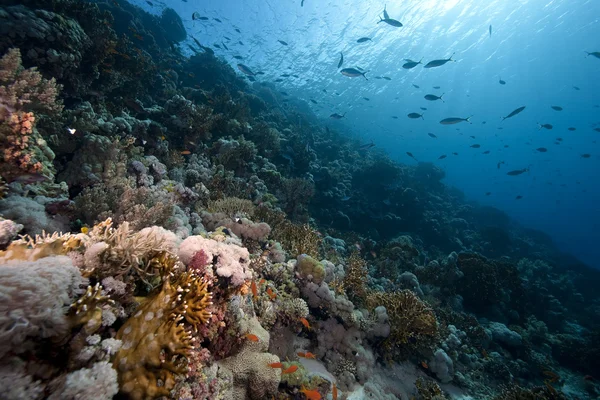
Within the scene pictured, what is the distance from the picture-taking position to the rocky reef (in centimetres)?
200

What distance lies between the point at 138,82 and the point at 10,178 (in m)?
9.15

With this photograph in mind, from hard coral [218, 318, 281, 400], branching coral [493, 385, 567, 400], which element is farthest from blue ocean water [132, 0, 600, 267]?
branching coral [493, 385, 567, 400]

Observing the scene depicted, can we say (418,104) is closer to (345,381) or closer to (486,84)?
(486,84)

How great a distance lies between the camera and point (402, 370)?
623 centimetres

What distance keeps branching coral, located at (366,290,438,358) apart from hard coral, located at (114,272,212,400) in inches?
215

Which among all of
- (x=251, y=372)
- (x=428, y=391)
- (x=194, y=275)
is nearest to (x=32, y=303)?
(x=194, y=275)

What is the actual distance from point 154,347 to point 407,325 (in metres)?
5.95

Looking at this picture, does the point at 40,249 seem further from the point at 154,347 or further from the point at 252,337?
the point at 252,337

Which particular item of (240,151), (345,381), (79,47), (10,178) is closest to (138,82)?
(79,47)

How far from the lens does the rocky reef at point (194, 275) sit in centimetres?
200

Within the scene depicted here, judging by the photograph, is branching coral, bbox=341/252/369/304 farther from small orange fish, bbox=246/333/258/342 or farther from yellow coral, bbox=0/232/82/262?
yellow coral, bbox=0/232/82/262

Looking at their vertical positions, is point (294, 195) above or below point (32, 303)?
above

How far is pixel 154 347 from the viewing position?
6.84 ft

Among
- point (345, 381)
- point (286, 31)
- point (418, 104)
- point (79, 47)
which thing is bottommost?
point (345, 381)
